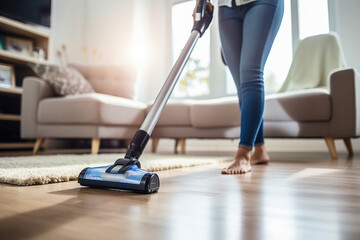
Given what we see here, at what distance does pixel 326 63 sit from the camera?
237 centimetres

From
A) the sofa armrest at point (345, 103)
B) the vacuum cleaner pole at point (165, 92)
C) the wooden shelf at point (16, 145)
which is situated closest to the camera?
the vacuum cleaner pole at point (165, 92)

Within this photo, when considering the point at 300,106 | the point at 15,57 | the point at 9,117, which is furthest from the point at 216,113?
the point at 15,57

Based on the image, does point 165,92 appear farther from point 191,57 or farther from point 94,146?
point 191,57

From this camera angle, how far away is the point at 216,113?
6.73 ft

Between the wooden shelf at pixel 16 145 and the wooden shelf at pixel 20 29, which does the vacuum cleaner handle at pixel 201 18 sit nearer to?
the wooden shelf at pixel 16 145

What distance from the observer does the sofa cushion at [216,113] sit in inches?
78.5

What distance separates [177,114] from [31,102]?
1060 mm

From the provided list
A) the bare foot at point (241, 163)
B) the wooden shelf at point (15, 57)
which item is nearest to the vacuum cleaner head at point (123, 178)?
the bare foot at point (241, 163)

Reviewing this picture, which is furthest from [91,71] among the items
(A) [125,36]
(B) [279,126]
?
(B) [279,126]

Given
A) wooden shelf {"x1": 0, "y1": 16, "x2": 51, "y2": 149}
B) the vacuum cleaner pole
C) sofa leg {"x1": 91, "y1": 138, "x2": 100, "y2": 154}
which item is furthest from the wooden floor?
wooden shelf {"x1": 0, "y1": 16, "x2": 51, "y2": 149}

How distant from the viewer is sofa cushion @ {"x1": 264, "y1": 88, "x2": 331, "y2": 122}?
1.72 m

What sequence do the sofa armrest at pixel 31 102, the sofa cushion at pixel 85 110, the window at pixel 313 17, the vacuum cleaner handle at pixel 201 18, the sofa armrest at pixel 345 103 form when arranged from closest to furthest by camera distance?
the vacuum cleaner handle at pixel 201 18 < the sofa armrest at pixel 345 103 < the sofa cushion at pixel 85 110 < the sofa armrest at pixel 31 102 < the window at pixel 313 17

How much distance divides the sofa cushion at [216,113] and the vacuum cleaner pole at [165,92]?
1058 millimetres

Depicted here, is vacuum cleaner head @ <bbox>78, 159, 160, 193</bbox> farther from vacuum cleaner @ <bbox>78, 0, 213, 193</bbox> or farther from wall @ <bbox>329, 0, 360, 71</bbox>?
wall @ <bbox>329, 0, 360, 71</bbox>
